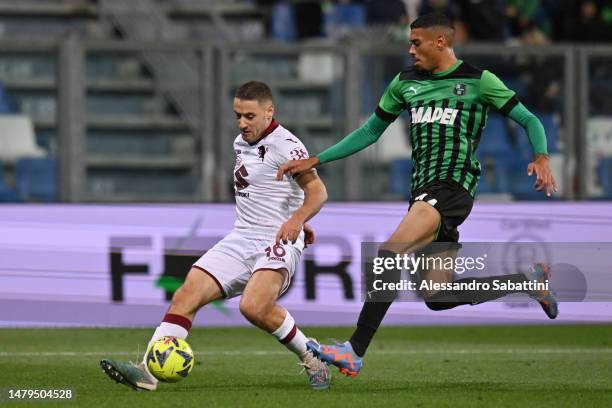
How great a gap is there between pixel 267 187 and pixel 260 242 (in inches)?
13.5

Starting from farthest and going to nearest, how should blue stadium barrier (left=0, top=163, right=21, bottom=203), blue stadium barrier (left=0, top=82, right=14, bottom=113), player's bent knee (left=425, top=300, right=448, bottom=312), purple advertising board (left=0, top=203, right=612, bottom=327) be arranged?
blue stadium barrier (left=0, top=82, right=14, bottom=113)
blue stadium barrier (left=0, top=163, right=21, bottom=203)
purple advertising board (left=0, top=203, right=612, bottom=327)
player's bent knee (left=425, top=300, right=448, bottom=312)

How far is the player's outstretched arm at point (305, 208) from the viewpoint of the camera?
770cm

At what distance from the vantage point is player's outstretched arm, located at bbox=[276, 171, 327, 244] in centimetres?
770

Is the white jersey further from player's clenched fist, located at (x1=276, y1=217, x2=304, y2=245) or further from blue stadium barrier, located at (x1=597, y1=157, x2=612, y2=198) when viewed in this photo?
blue stadium barrier, located at (x1=597, y1=157, x2=612, y2=198)

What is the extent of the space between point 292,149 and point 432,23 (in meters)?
1.17

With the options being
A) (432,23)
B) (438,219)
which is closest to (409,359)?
(438,219)

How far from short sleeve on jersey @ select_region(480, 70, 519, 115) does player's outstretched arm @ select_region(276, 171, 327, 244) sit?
116 centimetres

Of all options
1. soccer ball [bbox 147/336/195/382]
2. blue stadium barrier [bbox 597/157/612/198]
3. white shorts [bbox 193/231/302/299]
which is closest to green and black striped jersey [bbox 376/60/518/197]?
white shorts [bbox 193/231/302/299]

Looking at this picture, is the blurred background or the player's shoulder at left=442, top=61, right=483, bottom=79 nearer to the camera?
the player's shoulder at left=442, top=61, right=483, bottom=79

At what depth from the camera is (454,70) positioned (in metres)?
8.24

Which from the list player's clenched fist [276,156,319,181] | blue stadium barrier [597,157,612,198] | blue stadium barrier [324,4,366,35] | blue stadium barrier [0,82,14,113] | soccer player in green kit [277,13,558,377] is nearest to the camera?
player's clenched fist [276,156,319,181]

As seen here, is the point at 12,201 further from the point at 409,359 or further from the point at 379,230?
the point at 409,359

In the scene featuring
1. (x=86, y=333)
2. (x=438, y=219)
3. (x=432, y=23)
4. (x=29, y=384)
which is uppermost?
(x=432, y=23)

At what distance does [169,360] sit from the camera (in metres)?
7.48
